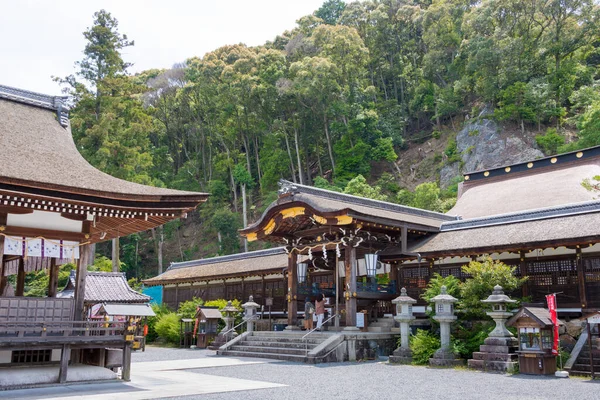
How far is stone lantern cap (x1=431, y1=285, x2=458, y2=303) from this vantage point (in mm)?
13758

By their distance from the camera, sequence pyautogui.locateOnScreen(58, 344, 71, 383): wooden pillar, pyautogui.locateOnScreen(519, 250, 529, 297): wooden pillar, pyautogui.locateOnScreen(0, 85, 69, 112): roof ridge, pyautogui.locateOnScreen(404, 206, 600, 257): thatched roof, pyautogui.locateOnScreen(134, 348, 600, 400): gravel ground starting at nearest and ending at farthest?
pyautogui.locateOnScreen(134, 348, 600, 400): gravel ground, pyautogui.locateOnScreen(58, 344, 71, 383): wooden pillar, pyautogui.locateOnScreen(404, 206, 600, 257): thatched roof, pyautogui.locateOnScreen(0, 85, 69, 112): roof ridge, pyautogui.locateOnScreen(519, 250, 529, 297): wooden pillar

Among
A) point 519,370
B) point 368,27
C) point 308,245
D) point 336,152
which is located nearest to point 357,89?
point 336,152

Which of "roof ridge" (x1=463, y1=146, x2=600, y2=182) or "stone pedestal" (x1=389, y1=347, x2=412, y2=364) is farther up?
"roof ridge" (x1=463, y1=146, x2=600, y2=182)

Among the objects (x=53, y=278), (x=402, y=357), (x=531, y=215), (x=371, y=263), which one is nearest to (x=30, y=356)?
(x=53, y=278)

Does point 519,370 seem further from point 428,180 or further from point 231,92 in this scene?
point 231,92

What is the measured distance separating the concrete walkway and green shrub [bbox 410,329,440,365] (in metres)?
5.16

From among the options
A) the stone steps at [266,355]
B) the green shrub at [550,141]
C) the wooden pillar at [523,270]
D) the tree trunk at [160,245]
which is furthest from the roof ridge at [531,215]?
the tree trunk at [160,245]

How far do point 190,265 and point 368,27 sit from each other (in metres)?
31.4

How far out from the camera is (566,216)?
50.7ft

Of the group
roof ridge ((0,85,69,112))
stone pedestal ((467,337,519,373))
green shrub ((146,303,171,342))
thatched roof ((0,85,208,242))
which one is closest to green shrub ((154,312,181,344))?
green shrub ((146,303,171,342))

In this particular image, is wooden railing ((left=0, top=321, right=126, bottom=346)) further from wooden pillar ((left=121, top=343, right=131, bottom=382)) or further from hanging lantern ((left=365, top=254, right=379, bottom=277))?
hanging lantern ((left=365, top=254, right=379, bottom=277))

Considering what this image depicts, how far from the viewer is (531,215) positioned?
16.5m

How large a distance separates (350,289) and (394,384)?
241 inches

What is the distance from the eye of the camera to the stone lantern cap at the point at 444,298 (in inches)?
542
